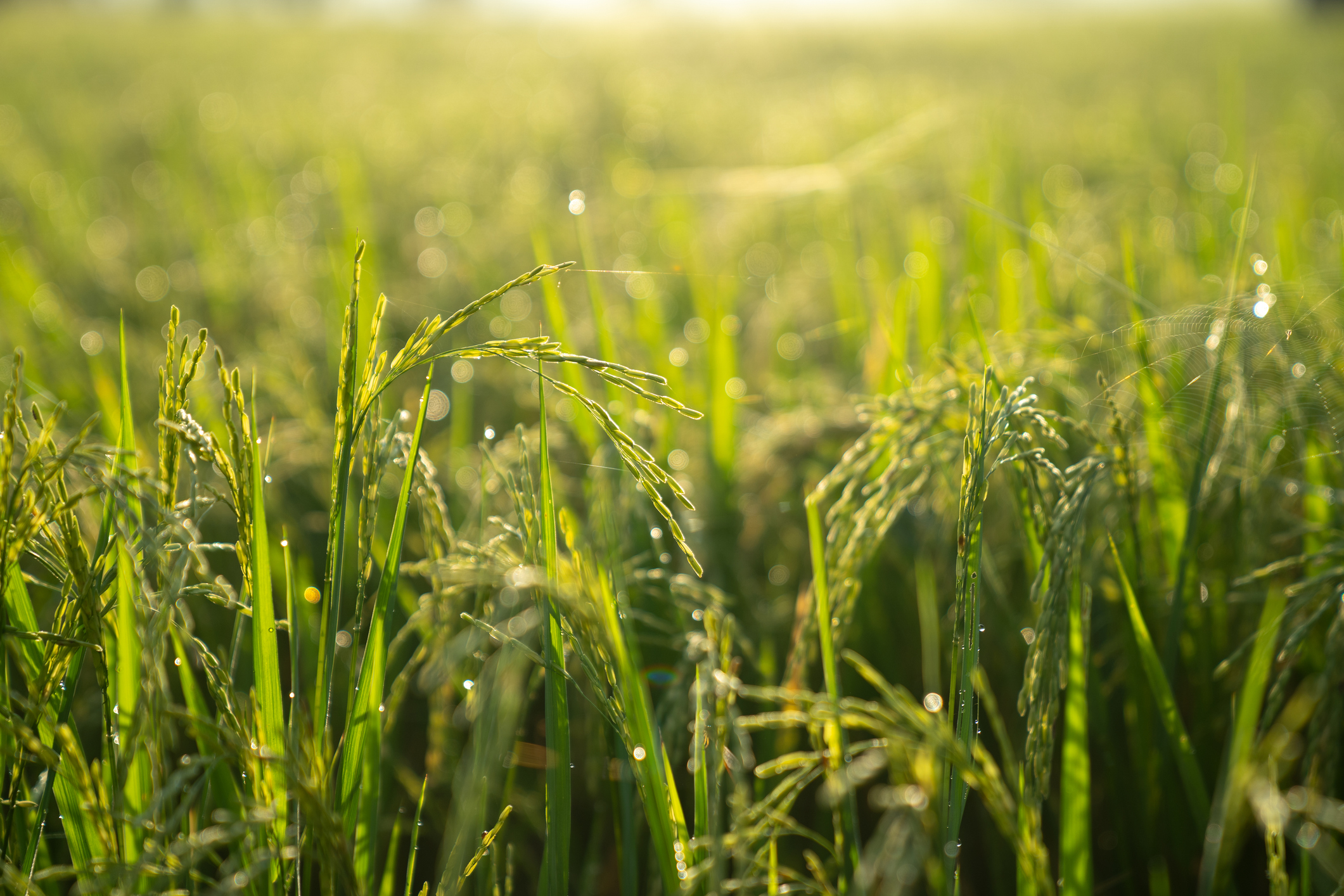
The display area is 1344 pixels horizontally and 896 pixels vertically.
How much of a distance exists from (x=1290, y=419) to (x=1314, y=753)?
369 millimetres

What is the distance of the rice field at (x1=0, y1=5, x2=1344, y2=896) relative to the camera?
544mm

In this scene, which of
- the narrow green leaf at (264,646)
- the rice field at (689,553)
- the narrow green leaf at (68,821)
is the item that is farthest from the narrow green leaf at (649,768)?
the narrow green leaf at (68,821)

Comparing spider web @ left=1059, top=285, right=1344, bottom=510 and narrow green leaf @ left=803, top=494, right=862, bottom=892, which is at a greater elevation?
spider web @ left=1059, top=285, right=1344, bottom=510

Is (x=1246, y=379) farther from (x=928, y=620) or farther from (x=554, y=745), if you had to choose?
(x=554, y=745)

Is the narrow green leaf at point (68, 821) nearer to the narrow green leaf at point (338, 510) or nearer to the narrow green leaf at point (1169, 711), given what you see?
the narrow green leaf at point (338, 510)

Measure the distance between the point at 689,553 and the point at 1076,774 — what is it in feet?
1.18

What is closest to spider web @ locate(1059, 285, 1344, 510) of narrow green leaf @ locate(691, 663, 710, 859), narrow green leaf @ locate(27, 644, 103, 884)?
narrow green leaf @ locate(691, 663, 710, 859)

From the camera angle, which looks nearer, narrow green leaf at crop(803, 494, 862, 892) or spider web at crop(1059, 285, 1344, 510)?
narrow green leaf at crop(803, 494, 862, 892)

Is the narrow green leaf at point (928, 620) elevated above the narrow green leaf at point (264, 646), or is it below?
below

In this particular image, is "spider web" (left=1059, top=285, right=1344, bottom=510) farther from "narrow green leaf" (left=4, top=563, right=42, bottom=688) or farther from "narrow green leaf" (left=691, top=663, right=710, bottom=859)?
"narrow green leaf" (left=4, top=563, right=42, bottom=688)

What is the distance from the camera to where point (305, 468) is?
54.8 inches

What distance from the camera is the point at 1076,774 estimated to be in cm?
62

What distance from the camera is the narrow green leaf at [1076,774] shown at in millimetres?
604

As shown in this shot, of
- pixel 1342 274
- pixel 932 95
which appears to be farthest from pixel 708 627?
pixel 932 95
